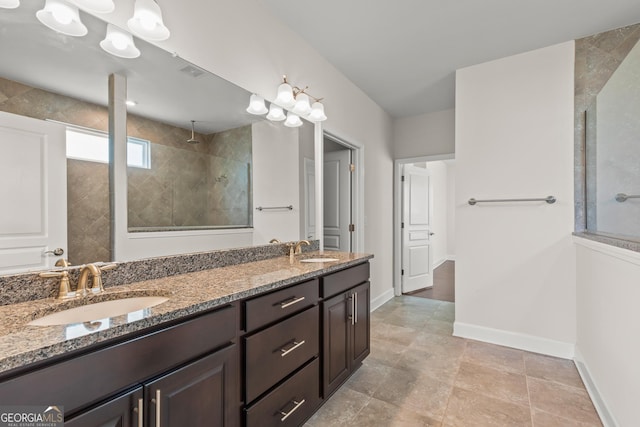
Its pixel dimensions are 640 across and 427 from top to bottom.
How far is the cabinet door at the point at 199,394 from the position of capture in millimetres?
834

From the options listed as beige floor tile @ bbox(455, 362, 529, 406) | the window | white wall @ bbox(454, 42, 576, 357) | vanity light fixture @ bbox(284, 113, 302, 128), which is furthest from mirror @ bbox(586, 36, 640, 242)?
the window

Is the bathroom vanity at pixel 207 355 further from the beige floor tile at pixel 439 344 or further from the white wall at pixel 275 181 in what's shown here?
the beige floor tile at pixel 439 344

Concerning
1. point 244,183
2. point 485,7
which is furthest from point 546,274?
point 244,183

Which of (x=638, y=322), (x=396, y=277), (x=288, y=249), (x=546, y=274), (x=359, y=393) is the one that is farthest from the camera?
(x=396, y=277)

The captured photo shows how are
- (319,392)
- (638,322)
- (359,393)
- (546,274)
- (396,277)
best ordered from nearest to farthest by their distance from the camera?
(638,322) → (319,392) → (359,393) → (546,274) → (396,277)

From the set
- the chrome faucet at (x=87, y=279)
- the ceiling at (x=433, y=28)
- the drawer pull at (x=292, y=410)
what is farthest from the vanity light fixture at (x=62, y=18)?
the drawer pull at (x=292, y=410)

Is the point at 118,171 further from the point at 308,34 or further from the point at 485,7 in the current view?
the point at 485,7

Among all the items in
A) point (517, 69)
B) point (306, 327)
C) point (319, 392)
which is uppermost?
point (517, 69)

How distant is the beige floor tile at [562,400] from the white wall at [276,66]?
182 centimetres

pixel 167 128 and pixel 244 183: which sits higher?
pixel 167 128

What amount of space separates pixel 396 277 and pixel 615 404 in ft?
8.83

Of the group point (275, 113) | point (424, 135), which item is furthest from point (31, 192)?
point (424, 135)

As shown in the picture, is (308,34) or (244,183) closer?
(244,183)

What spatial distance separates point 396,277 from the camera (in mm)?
4145
